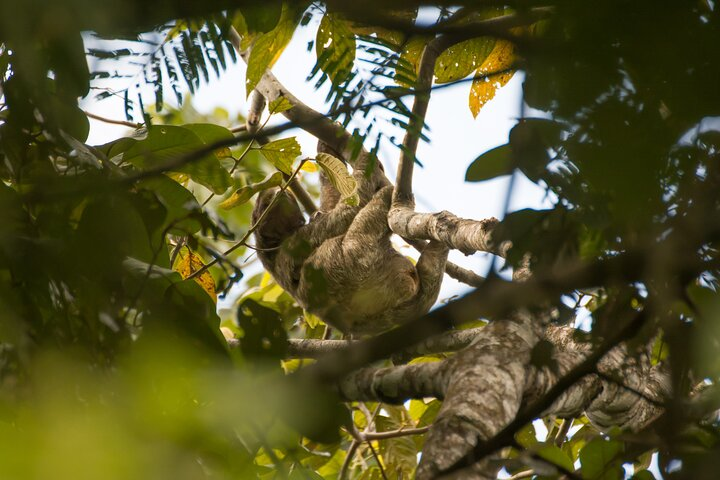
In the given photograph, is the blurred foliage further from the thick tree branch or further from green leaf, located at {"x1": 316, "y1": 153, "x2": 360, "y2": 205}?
the thick tree branch

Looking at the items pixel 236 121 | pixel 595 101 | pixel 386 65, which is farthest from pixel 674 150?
pixel 236 121

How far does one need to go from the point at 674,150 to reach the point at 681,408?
0.45 meters

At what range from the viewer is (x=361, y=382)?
1.64 metres

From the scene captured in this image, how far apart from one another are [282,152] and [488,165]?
168cm

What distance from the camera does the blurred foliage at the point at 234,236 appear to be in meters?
0.86

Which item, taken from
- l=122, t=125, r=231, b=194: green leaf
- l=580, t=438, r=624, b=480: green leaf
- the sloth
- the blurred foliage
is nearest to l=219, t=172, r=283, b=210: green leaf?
the sloth

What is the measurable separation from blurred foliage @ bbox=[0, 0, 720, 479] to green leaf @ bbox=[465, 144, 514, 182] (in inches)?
13.0

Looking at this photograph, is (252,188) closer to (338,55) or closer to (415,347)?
(415,347)

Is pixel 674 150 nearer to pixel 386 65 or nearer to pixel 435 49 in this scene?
pixel 386 65

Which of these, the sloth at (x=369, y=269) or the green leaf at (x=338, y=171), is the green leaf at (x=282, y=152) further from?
the sloth at (x=369, y=269)

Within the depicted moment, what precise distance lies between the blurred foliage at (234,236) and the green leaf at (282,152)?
Result: 1597 millimetres

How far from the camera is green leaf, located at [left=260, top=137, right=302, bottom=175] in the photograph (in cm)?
338

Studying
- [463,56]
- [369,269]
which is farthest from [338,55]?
[369,269]

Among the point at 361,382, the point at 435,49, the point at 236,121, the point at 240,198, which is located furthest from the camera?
the point at 236,121
